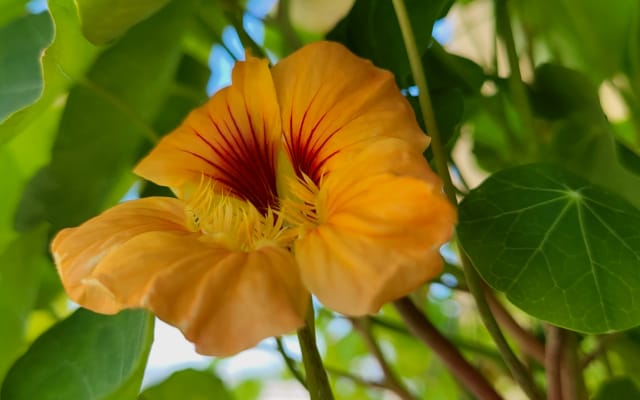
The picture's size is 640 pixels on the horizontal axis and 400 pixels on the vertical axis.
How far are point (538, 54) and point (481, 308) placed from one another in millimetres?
737

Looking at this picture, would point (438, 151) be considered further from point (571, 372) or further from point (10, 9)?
point (10, 9)

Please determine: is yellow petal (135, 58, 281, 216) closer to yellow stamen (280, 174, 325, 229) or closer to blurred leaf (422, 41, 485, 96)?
yellow stamen (280, 174, 325, 229)

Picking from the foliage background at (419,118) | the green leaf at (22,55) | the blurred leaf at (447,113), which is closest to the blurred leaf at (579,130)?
the foliage background at (419,118)

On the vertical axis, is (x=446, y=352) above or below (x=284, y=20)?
below

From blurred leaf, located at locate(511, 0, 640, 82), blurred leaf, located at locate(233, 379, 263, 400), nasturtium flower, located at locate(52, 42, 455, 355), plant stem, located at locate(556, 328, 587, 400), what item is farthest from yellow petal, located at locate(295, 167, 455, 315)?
blurred leaf, located at locate(233, 379, 263, 400)

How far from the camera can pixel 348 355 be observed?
125 cm

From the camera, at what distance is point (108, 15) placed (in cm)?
51

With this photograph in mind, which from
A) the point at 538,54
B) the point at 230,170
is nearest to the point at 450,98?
the point at 230,170

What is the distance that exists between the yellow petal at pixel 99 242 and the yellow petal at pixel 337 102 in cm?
10

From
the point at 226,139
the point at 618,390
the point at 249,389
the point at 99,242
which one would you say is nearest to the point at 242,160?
the point at 226,139

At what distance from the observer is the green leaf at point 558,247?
445mm

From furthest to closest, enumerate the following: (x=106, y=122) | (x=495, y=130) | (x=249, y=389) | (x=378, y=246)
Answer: (x=249, y=389) → (x=495, y=130) → (x=106, y=122) → (x=378, y=246)

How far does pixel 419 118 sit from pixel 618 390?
286 mm

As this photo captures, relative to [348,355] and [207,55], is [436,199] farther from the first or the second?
[348,355]
